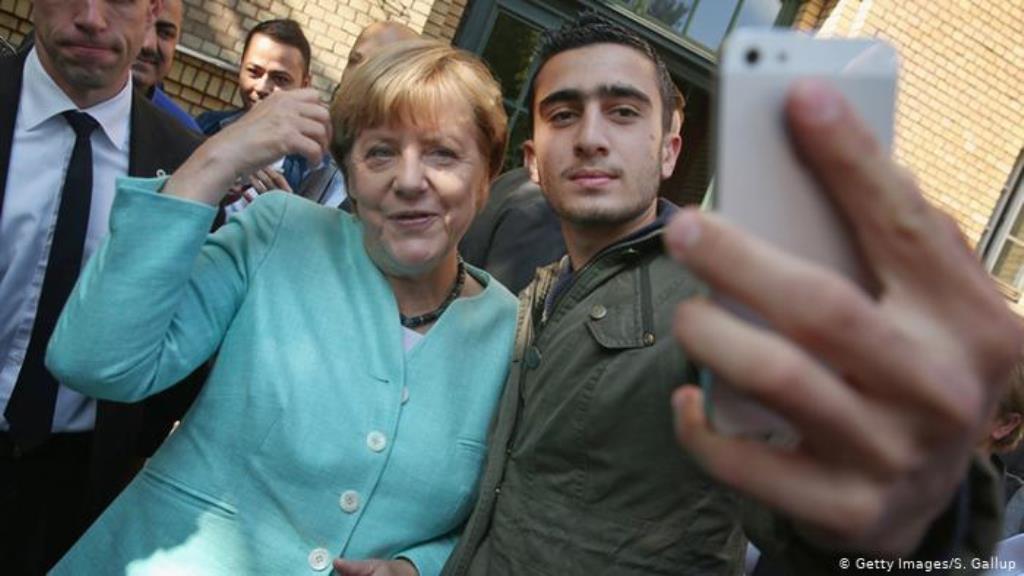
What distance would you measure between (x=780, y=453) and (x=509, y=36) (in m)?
6.18

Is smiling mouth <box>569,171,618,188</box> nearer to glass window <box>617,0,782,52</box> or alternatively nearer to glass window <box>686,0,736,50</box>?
glass window <box>617,0,782,52</box>

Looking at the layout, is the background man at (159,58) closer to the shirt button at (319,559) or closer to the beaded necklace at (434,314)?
the beaded necklace at (434,314)

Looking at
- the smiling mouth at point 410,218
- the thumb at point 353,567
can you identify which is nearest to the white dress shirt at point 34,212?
the smiling mouth at point 410,218

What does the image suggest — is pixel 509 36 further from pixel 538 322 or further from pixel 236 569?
pixel 236 569

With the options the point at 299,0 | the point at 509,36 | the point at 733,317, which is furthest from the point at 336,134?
the point at 509,36

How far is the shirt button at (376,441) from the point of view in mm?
1534

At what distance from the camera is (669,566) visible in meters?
1.46

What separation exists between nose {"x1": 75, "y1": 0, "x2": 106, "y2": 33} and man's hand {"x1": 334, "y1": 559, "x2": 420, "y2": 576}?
Answer: 4.86 ft

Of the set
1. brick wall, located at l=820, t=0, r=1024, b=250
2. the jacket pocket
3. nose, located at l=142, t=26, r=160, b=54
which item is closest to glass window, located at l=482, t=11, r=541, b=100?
brick wall, located at l=820, t=0, r=1024, b=250

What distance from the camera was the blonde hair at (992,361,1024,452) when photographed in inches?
98.7

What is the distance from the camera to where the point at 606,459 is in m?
1.49

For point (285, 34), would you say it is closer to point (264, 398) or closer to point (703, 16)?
point (264, 398)

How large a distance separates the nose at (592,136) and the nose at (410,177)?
1.36 ft

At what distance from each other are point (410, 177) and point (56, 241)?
0.97 meters
